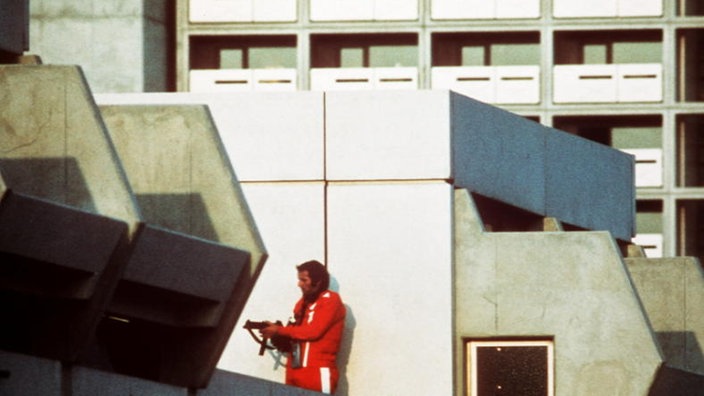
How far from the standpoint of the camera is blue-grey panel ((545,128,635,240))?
90.5 ft

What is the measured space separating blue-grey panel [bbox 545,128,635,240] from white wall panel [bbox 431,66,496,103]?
619 inches

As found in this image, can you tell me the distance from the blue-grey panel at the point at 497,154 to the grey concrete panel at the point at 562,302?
0.60 metres

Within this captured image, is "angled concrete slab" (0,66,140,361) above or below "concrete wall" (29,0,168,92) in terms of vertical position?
below

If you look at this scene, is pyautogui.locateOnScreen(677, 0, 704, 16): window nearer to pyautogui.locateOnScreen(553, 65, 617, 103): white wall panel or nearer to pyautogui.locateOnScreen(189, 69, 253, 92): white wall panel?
pyautogui.locateOnScreen(553, 65, 617, 103): white wall panel

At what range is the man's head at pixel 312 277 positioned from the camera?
21.5 meters

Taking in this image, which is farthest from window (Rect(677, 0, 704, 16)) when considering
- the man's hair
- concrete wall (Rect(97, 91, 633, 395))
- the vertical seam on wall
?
the man's hair

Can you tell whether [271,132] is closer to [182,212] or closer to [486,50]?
[182,212]


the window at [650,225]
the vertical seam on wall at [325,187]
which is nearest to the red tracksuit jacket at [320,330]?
the vertical seam on wall at [325,187]

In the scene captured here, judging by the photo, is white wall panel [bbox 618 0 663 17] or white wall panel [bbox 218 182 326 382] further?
white wall panel [bbox 618 0 663 17]

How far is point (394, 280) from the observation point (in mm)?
23641

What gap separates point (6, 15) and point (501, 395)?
674cm

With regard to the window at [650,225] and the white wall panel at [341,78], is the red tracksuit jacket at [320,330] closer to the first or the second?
the white wall panel at [341,78]

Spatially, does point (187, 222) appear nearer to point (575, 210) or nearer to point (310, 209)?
point (310, 209)

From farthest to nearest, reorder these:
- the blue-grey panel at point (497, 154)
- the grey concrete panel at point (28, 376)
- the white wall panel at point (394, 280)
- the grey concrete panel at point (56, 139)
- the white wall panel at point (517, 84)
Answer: the white wall panel at point (517, 84)
the blue-grey panel at point (497, 154)
the white wall panel at point (394, 280)
the grey concrete panel at point (56, 139)
the grey concrete panel at point (28, 376)
